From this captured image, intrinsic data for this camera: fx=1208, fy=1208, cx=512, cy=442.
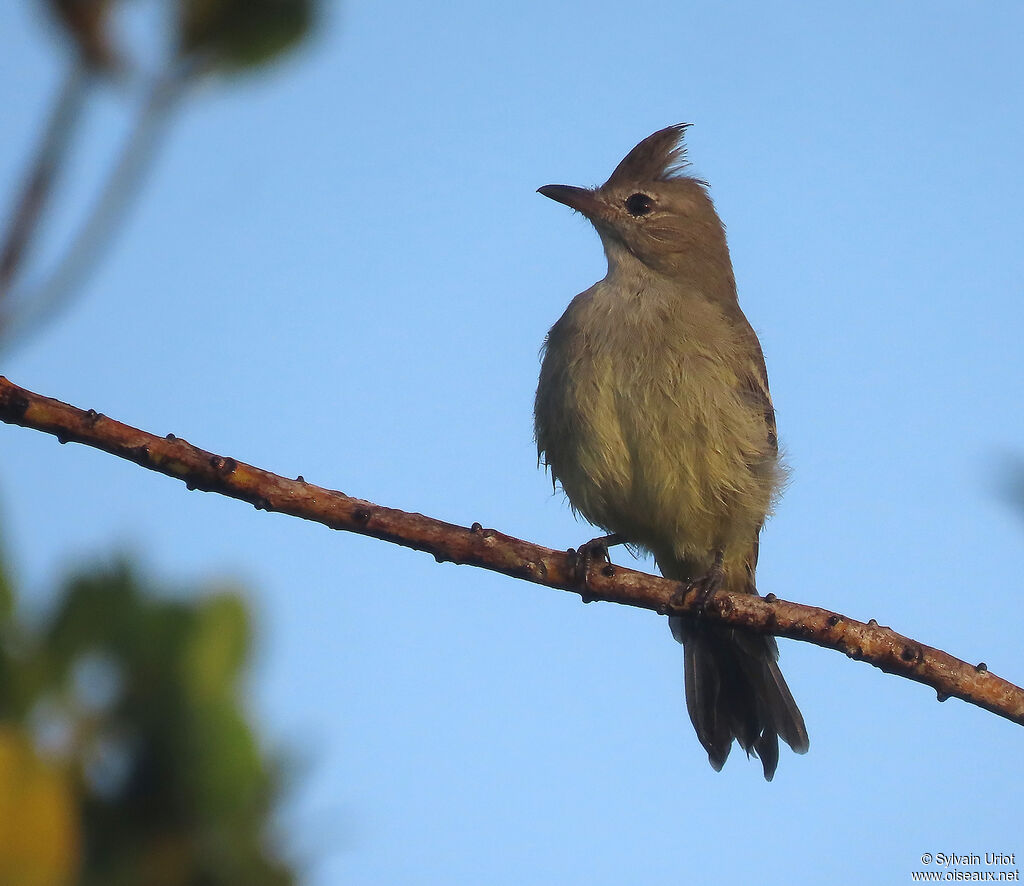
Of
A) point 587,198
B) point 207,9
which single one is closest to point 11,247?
point 207,9

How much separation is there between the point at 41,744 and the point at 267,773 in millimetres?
395

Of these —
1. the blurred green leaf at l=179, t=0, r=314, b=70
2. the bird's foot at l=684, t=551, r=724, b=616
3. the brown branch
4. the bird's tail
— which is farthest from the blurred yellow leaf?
the bird's tail

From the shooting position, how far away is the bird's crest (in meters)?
7.69

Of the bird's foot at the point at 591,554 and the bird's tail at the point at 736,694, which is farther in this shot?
the bird's tail at the point at 736,694

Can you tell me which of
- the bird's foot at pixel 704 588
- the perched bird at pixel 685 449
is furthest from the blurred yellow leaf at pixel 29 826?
the perched bird at pixel 685 449

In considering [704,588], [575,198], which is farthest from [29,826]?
[575,198]

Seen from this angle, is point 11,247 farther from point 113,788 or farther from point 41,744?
point 113,788

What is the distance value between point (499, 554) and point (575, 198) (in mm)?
3601

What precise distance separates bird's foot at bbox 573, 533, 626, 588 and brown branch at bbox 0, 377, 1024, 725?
0.07ft

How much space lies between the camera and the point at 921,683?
4.40 m

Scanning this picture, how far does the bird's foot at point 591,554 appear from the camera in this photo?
182 inches

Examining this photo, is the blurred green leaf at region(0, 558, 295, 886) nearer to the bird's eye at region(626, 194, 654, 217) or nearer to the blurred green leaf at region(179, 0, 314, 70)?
the blurred green leaf at region(179, 0, 314, 70)

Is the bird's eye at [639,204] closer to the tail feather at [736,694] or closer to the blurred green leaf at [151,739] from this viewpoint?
the tail feather at [736,694]

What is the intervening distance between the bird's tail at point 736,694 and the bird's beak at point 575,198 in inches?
103
